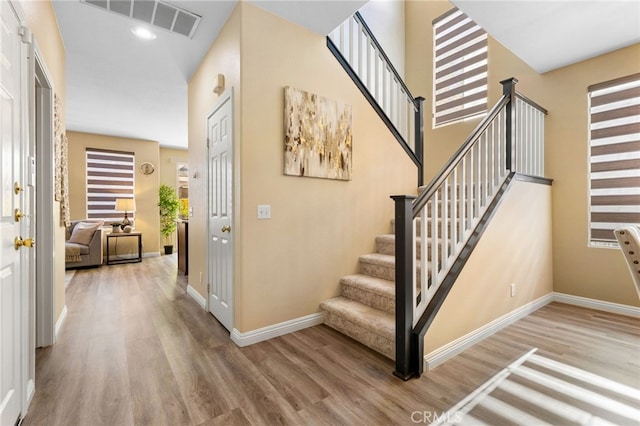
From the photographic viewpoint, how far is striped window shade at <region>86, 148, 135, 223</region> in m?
6.41

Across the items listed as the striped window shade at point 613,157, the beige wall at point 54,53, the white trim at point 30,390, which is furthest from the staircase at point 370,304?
the beige wall at point 54,53

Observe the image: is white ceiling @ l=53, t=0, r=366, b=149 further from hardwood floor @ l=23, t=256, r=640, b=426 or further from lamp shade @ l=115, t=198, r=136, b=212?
hardwood floor @ l=23, t=256, r=640, b=426

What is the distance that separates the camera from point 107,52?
10.6 feet

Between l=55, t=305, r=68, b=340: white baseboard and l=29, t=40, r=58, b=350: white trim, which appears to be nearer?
l=29, t=40, r=58, b=350: white trim

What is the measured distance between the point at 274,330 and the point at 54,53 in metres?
3.10

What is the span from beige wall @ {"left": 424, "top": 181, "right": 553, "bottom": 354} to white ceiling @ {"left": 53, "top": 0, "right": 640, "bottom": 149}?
1.42m

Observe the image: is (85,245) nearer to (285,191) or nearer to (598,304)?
(285,191)

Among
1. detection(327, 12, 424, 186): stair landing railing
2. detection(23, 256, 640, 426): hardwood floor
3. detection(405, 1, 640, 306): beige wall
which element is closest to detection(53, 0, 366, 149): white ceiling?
detection(327, 12, 424, 186): stair landing railing

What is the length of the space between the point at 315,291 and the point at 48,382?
193 centimetres

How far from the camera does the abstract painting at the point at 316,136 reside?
103 inches

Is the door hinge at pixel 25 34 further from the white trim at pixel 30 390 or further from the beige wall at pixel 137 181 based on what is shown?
the beige wall at pixel 137 181

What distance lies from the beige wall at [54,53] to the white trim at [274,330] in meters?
1.61

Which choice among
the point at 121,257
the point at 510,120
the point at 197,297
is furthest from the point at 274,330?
the point at 121,257

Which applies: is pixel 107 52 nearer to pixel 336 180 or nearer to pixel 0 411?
pixel 336 180
